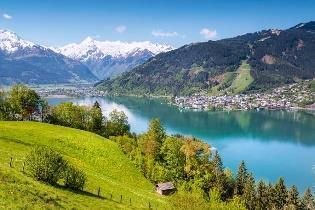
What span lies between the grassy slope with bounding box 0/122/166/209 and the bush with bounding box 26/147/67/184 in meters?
1.19

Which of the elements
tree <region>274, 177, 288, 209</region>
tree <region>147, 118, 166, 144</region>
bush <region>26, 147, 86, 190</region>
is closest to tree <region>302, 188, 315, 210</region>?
tree <region>274, 177, 288, 209</region>

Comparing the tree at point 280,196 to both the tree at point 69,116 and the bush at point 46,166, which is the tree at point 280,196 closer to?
the tree at point 69,116

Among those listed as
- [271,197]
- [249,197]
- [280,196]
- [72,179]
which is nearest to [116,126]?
[249,197]

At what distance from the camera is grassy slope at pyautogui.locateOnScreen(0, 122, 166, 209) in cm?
3369

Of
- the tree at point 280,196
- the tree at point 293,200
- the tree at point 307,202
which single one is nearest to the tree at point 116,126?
the tree at point 280,196

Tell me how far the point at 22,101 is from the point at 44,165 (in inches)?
3271

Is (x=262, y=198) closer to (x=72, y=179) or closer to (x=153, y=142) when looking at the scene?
(x=153, y=142)

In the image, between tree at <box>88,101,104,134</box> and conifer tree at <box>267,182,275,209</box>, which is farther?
tree at <box>88,101,104,134</box>

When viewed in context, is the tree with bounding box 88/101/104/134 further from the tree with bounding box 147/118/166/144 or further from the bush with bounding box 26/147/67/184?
the bush with bounding box 26/147/67/184

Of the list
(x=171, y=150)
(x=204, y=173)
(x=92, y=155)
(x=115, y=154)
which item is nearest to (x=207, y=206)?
(x=92, y=155)

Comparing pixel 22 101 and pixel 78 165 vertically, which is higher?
pixel 22 101

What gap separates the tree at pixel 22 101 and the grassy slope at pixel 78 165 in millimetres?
32287

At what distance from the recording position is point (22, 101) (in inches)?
4695

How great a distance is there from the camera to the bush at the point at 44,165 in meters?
40.5
